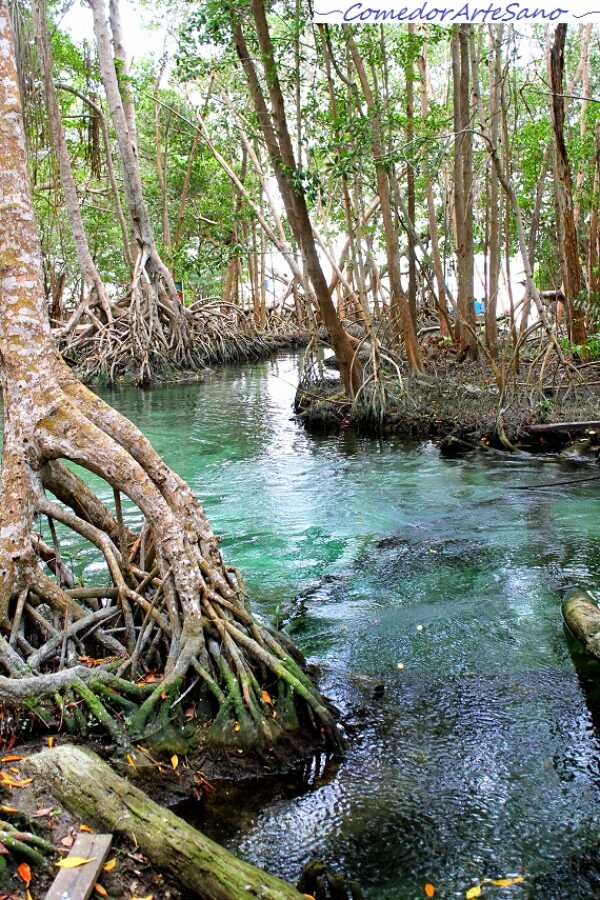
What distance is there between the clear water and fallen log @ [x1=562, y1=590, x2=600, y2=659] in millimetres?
104

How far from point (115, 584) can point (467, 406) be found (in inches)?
285

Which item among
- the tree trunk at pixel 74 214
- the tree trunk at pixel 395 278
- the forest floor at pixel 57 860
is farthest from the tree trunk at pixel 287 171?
the forest floor at pixel 57 860

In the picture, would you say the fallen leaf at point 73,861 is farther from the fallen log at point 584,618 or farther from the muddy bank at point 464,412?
the muddy bank at point 464,412

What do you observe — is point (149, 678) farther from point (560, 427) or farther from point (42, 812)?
point (560, 427)

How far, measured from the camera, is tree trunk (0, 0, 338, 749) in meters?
3.69

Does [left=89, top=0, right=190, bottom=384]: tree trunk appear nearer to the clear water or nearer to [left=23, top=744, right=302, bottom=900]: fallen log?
the clear water

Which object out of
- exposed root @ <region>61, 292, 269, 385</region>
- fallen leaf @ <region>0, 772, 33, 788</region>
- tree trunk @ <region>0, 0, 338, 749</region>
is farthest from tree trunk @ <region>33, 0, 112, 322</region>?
fallen leaf @ <region>0, 772, 33, 788</region>

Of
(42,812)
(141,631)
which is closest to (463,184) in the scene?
(141,631)

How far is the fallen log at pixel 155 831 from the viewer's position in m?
2.64

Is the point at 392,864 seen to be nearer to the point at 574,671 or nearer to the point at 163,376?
the point at 574,671

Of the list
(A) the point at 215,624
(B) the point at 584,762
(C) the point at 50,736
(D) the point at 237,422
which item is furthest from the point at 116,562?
(D) the point at 237,422

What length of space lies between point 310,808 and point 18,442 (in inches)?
83.2

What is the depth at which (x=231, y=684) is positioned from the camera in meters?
3.74

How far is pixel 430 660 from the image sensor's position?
4789 millimetres
